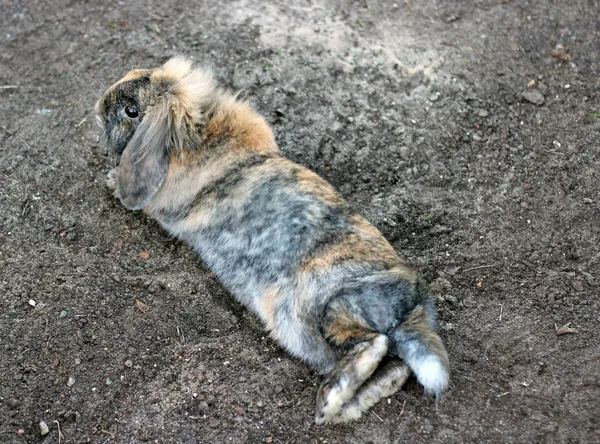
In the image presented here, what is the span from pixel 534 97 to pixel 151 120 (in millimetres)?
3538

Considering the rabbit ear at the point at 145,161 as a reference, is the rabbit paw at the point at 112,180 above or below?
below

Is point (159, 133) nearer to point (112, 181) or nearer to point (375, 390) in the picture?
point (112, 181)

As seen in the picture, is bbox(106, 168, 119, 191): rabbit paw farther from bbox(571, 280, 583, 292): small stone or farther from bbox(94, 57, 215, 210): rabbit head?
bbox(571, 280, 583, 292): small stone

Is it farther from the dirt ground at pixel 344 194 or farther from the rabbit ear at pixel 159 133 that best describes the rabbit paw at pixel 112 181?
the rabbit ear at pixel 159 133

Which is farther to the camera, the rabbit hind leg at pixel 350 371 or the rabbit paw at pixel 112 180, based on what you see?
the rabbit paw at pixel 112 180

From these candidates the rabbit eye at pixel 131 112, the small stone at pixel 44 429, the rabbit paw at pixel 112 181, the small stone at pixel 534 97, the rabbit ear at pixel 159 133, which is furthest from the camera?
the small stone at pixel 534 97

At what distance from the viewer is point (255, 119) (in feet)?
16.0

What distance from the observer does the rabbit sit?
3750 millimetres

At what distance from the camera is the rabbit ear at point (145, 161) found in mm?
4551

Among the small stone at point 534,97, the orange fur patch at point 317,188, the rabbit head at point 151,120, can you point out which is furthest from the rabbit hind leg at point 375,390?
the small stone at point 534,97

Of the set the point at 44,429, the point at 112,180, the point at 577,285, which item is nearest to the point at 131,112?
the point at 112,180

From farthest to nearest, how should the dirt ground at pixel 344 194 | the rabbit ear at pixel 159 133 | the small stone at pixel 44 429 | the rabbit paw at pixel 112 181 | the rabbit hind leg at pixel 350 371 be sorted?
the rabbit paw at pixel 112 181, the rabbit ear at pixel 159 133, the dirt ground at pixel 344 194, the small stone at pixel 44 429, the rabbit hind leg at pixel 350 371

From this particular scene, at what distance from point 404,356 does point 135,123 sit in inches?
104

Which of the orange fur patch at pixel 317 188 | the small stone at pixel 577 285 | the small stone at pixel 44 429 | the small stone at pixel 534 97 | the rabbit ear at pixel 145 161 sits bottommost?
the small stone at pixel 44 429
